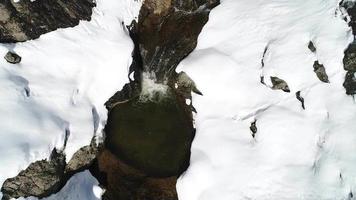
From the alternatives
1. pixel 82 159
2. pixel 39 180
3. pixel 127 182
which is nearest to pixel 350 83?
pixel 127 182

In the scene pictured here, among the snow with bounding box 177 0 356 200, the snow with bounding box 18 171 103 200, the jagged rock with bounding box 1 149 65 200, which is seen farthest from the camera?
the snow with bounding box 177 0 356 200

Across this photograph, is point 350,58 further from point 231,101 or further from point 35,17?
point 35,17

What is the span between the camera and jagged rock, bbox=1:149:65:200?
32.8 ft

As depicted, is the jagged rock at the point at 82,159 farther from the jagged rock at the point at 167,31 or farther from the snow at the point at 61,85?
the jagged rock at the point at 167,31

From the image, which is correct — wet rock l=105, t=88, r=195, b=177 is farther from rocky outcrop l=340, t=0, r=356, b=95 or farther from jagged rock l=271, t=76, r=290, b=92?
rocky outcrop l=340, t=0, r=356, b=95

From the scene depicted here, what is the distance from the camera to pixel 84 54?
12344 millimetres

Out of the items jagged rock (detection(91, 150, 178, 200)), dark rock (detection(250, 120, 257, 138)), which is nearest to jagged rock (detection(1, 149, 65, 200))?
jagged rock (detection(91, 150, 178, 200))

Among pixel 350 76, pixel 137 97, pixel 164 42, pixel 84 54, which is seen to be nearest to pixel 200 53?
pixel 164 42

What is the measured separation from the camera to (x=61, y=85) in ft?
38.2

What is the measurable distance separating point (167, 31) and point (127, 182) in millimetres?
4844

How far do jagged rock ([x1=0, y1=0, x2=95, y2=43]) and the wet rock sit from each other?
9.04 ft

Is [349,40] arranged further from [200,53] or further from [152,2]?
[152,2]

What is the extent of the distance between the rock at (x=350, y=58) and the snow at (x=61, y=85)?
18.7 feet

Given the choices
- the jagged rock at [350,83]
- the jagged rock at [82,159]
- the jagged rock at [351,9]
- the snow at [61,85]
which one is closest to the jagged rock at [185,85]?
the snow at [61,85]
